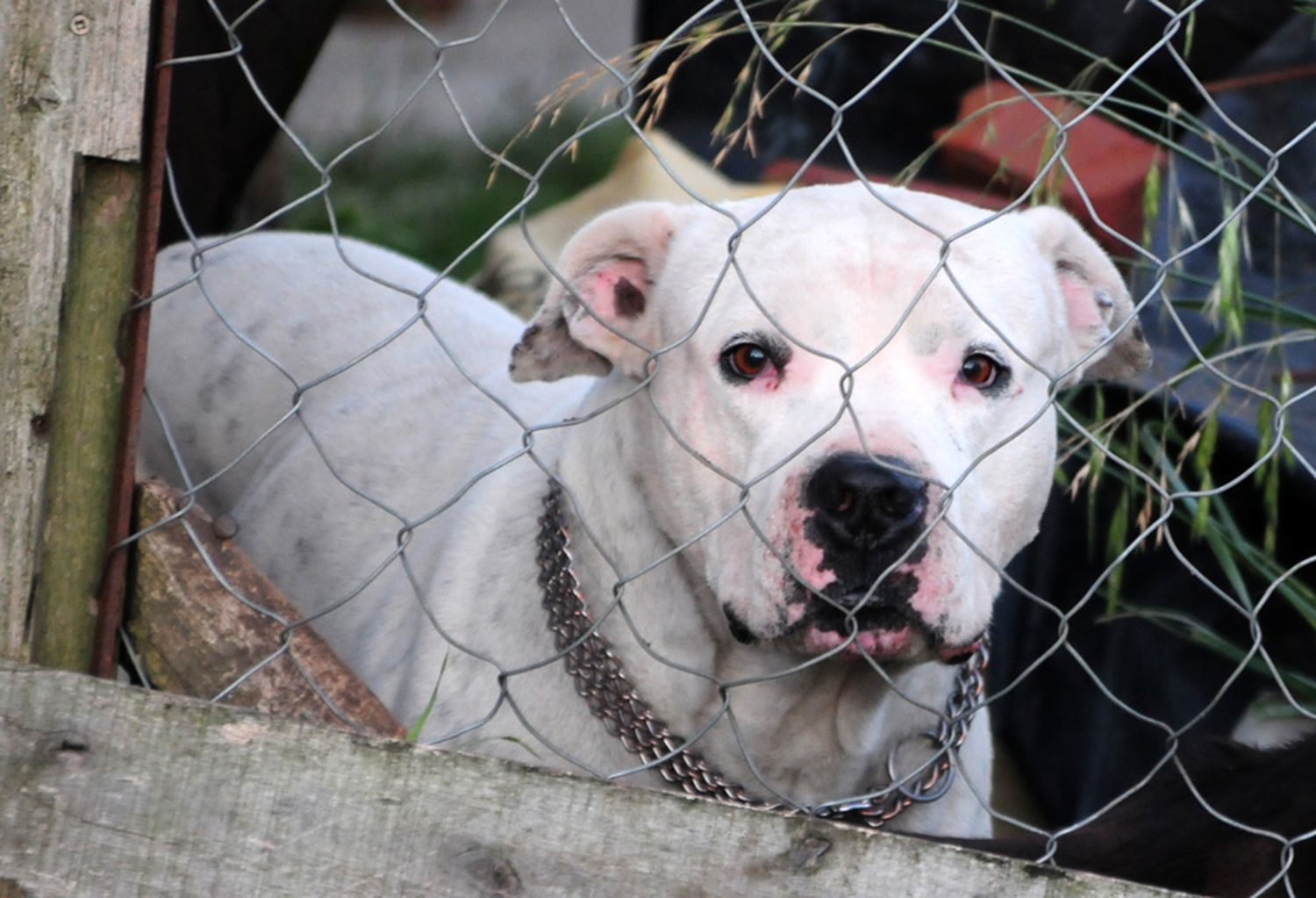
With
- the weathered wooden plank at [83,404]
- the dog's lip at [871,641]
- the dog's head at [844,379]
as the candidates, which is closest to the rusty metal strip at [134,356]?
the weathered wooden plank at [83,404]

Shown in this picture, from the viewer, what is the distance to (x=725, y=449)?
2291 millimetres

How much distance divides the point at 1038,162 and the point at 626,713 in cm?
201

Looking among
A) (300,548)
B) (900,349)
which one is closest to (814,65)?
(300,548)

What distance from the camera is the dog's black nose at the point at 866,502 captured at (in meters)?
2.02

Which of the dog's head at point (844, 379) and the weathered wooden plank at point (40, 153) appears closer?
the weathered wooden plank at point (40, 153)

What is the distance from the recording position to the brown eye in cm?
229

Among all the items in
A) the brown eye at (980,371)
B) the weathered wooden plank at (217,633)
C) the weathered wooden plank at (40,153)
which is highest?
the weathered wooden plank at (40,153)

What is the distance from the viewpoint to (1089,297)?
2.65m

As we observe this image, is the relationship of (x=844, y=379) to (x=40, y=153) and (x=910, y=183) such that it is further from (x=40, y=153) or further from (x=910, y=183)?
(x=910, y=183)

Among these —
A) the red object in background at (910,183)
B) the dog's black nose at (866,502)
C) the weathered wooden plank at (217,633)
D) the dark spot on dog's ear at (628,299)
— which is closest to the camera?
the weathered wooden plank at (217,633)

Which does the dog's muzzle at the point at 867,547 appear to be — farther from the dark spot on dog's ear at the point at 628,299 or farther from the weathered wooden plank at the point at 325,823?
the dark spot on dog's ear at the point at 628,299

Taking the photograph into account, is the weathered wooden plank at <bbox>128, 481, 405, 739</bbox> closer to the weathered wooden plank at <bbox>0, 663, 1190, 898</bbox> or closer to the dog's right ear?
the weathered wooden plank at <bbox>0, 663, 1190, 898</bbox>

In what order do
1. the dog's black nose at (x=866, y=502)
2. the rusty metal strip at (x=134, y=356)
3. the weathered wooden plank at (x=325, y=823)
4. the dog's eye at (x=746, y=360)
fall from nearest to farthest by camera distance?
the weathered wooden plank at (x=325, y=823)
the rusty metal strip at (x=134, y=356)
the dog's black nose at (x=866, y=502)
the dog's eye at (x=746, y=360)

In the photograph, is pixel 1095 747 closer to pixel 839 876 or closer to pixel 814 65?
pixel 839 876
